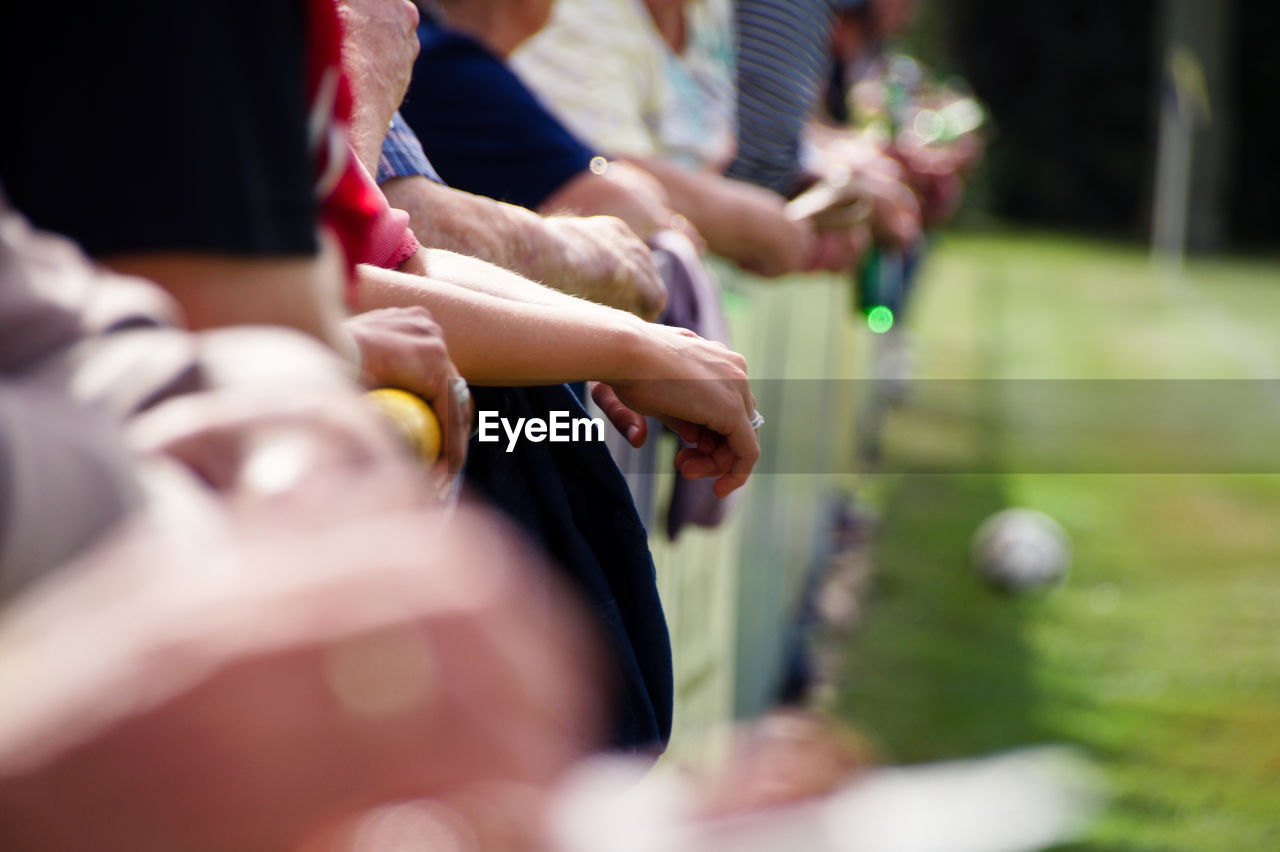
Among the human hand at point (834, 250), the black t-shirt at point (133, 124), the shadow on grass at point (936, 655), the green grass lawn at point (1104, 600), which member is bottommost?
the shadow on grass at point (936, 655)

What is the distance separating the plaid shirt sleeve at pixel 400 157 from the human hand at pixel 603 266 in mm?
157

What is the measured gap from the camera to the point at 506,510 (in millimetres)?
1317

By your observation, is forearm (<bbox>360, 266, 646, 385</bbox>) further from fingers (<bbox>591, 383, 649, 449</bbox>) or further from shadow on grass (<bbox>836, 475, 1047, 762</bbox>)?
shadow on grass (<bbox>836, 475, 1047, 762</bbox>)

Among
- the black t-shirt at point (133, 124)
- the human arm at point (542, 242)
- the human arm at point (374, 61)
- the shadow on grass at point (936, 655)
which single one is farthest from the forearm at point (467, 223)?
the shadow on grass at point (936, 655)

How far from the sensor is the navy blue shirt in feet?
5.92

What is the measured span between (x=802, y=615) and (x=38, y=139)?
457cm

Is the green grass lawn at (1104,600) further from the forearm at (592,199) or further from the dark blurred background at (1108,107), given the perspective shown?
the dark blurred background at (1108,107)

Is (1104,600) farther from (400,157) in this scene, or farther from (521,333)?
(521,333)

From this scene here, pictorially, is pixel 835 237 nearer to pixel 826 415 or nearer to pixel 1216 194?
pixel 826 415

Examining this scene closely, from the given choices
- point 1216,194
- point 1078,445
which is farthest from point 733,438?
point 1216,194

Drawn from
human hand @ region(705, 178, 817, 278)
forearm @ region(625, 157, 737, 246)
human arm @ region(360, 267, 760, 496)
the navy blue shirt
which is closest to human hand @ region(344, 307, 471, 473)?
human arm @ region(360, 267, 760, 496)

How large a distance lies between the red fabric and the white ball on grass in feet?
14.6

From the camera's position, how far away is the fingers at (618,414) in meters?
1.46

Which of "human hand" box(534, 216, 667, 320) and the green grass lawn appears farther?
the green grass lawn
